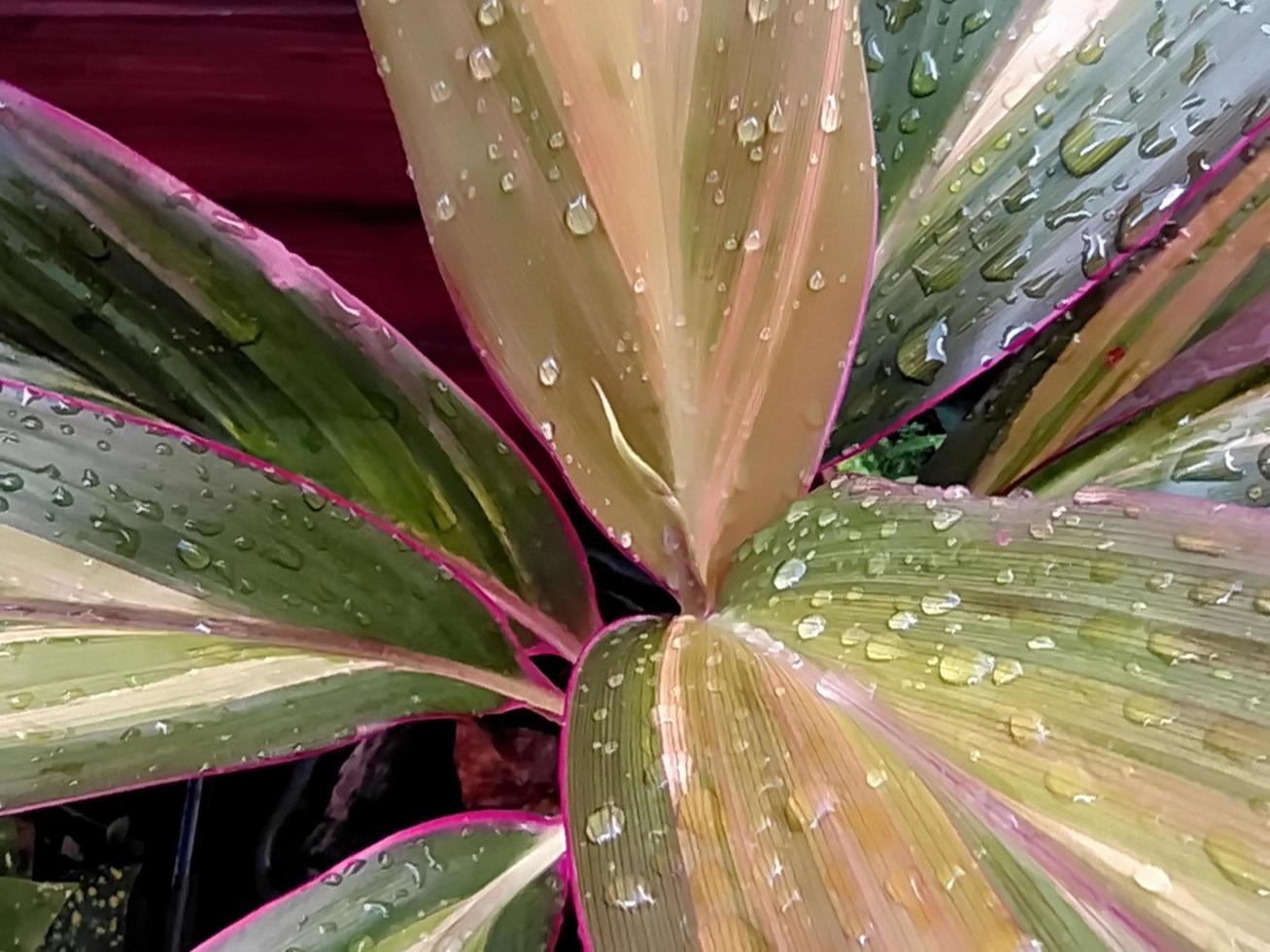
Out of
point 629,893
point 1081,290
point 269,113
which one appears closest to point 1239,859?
point 629,893

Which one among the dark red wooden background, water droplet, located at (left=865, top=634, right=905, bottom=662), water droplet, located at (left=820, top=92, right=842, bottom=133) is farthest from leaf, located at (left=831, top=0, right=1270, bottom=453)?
the dark red wooden background

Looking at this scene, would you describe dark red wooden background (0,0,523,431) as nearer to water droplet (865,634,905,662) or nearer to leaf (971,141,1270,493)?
leaf (971,141,1270,493)

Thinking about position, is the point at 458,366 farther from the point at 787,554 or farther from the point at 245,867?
the point at 787,554

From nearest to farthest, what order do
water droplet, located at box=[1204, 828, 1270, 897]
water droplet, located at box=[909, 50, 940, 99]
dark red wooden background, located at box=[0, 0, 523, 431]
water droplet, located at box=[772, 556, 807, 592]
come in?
water droplet, located at box=[1204, 828, 1270, 897] → water droplet, located at box=[772, 556, 807, 592] → water droplet, located at box=[909, 50, 940, 99] → dark red wooden background, located at box=[0, 0, 523, 431]

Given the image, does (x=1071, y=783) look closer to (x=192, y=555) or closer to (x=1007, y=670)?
(x=1007, y=670)

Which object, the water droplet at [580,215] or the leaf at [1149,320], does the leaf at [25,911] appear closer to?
the water droplet at [580,215]

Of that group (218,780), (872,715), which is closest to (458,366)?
(218,780)
